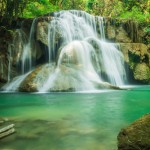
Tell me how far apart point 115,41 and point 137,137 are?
54.8ft

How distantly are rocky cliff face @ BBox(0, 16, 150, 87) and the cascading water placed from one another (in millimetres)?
354

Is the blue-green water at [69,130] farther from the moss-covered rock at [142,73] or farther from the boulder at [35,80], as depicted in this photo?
the moss-covered rock at [142,73]

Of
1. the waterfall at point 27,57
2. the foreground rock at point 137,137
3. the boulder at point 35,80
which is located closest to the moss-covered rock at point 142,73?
the boulder at point 35,80

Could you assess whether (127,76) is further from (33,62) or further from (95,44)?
(33,62)

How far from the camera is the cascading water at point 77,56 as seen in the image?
12.8m

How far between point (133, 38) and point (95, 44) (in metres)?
4.56

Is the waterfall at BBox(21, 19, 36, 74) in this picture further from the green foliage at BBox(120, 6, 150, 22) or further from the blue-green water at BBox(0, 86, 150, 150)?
the blue-green water at BBox(0, 86, 150, 150)

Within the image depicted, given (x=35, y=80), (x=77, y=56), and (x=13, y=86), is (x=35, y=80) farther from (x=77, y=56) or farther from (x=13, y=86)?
(x=77, y=56)

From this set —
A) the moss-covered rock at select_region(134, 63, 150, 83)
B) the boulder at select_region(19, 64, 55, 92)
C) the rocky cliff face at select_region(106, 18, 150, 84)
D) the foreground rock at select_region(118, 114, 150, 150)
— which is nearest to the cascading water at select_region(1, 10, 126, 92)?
the boulder at select_region(19, 64, 55, 92)

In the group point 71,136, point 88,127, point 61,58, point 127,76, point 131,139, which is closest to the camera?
point 131,139

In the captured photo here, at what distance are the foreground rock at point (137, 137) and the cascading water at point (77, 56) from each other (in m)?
9.07

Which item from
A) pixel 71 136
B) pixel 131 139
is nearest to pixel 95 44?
pixel 71 136

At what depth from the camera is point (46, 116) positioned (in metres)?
6.09

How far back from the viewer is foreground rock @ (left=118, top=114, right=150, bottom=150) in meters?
3.04
